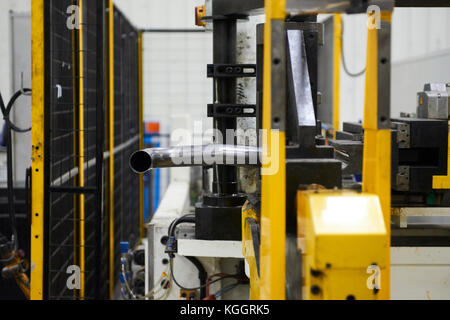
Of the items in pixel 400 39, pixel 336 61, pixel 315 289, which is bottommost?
pixel 315 289

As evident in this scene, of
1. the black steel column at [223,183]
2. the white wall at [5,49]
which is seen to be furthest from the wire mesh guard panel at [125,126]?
the black steel column at [223,183]

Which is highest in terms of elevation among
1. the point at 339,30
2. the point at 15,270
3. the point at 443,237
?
the point at 339,30

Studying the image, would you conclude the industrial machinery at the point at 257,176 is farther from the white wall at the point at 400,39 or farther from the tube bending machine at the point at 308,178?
the white wall at the point at 400,39

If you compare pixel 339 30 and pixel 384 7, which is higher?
pixel 339 30

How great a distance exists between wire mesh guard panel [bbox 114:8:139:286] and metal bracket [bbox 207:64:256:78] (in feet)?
8.60

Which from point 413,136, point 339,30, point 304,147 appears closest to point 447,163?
point 413,136

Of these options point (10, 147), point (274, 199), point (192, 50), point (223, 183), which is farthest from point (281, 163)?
point (192, 50)

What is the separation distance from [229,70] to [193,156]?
2.38ft

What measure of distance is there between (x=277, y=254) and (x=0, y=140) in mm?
2548

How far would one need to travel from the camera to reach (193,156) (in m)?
1.26

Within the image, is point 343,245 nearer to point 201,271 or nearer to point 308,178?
point 308,178

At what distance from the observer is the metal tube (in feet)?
4.01

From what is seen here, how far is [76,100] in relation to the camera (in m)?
3.00
